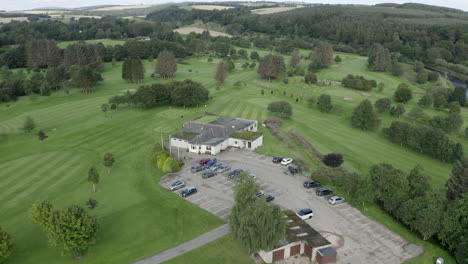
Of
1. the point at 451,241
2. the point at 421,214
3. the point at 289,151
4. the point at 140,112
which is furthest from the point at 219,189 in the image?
the point at 140,112

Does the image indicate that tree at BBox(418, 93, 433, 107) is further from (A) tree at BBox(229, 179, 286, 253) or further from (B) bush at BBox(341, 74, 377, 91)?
(A) tree at BBox(229, 179, 286, 253)

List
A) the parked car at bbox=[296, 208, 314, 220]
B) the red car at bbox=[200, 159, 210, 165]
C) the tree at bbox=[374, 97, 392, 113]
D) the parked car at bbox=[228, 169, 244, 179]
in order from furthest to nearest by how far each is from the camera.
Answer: the tree at bbox=[374, 97, 392, 113], the red car at bbox=[200, 159, 210, 165], the parked car at bbox=[228, 169, 244, 179], the parked car at bbox=[296, 208, 314, 220]

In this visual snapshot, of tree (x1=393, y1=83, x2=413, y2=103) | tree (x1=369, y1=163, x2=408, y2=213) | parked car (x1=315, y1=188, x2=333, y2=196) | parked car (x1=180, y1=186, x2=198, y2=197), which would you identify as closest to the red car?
parked car (x1=180, y1=186, x2=198, y2=197)

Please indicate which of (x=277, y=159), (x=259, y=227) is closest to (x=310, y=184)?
(x=277, y=159)

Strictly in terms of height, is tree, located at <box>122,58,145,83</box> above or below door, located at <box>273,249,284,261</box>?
above

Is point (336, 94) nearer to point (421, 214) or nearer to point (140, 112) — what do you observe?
point (140, 112)

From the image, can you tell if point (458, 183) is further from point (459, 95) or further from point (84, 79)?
point (84, 79)

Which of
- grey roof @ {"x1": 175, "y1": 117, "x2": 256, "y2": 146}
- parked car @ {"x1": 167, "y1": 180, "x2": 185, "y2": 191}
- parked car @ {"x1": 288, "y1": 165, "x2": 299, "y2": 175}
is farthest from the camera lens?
grey roof @ {"x1": 175, "y1": 117, "x2": 256, "y2": 146}
